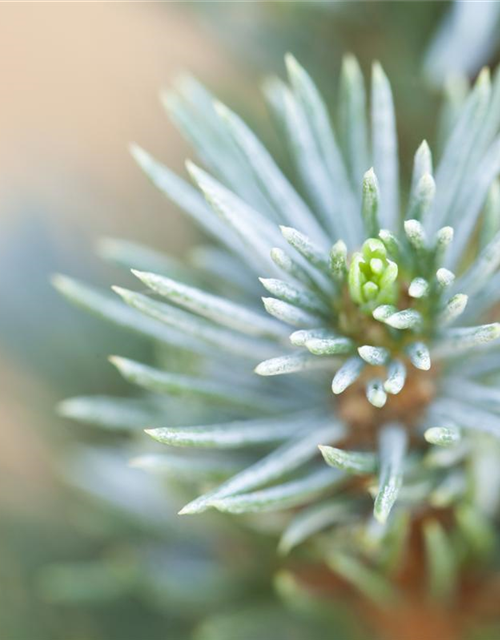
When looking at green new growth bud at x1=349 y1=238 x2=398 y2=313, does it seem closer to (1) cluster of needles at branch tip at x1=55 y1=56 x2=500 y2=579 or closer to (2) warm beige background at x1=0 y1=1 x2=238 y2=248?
(1) cluster of needles at branch tip at x1=55 y1=56 x2=500 y2=579

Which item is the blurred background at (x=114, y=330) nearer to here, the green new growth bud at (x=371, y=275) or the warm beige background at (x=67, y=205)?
the warm beige background at (x=67, y=205)

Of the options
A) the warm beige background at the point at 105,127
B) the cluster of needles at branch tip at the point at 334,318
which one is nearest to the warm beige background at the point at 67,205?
the warm beige background at the point at 105,127

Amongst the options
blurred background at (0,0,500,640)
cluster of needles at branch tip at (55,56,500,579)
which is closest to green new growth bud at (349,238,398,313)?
cluster of needles at branch tip at (55,56,500,579)

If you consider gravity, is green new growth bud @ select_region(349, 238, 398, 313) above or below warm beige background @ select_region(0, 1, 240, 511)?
below

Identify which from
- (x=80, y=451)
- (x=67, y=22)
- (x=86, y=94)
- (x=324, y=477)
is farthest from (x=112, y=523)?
(x=67, y=22)

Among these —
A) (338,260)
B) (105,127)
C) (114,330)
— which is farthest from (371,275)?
(105,127)

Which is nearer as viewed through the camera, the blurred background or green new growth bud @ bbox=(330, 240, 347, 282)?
green new growth bud @ bbox=(330, 240, 347, 282)

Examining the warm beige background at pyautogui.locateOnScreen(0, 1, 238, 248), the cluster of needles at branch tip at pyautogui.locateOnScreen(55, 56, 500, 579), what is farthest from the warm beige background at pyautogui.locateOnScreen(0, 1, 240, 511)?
the cluster of needles at branch tip at pyautogui.locateOnScreen(55, 56, 500, 579)

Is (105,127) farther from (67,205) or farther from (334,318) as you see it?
(334,318)
